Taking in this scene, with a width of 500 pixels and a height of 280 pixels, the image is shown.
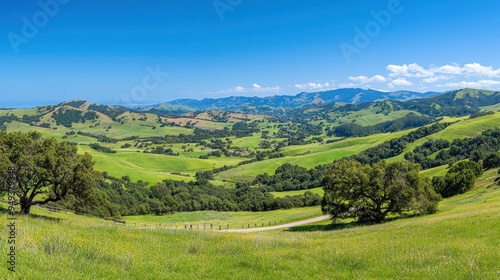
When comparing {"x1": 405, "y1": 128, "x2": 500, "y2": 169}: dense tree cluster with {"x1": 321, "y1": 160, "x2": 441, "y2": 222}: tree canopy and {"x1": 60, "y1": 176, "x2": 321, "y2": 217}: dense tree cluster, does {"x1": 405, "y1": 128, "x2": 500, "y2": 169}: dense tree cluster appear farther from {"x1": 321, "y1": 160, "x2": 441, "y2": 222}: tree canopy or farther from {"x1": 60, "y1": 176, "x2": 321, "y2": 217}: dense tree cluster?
{"x1": 321, "y1": 160, "x2": 441, "y2": 222}: tree canopy

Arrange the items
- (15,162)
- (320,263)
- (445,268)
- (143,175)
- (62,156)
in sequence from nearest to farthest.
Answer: (445,268), (320,263), (15,162), (62,156), (143,175)

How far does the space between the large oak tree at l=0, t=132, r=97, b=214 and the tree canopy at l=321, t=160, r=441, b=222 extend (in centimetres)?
3800

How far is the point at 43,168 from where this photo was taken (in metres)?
38.5

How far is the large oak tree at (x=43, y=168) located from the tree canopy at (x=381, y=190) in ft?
125

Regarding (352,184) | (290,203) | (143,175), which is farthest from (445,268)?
(143,175)

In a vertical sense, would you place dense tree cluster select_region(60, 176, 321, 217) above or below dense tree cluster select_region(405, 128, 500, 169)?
below

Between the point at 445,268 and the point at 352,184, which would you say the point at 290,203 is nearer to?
the point at 352,184

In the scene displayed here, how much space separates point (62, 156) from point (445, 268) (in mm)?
41906

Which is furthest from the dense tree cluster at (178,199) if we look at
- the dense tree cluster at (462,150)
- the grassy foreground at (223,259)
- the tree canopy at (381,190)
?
the dense tree cluster at (462,150)

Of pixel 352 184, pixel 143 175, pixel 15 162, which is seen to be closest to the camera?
pixel 15 162

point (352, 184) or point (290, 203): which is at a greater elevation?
point (352, 184)

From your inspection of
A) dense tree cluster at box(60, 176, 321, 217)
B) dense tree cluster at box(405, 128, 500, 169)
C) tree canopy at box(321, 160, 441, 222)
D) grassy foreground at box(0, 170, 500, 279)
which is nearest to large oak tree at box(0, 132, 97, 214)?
grassy foreground at box(0, 170, 500, 279)

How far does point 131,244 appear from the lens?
17.2 metres

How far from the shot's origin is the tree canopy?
163ft
